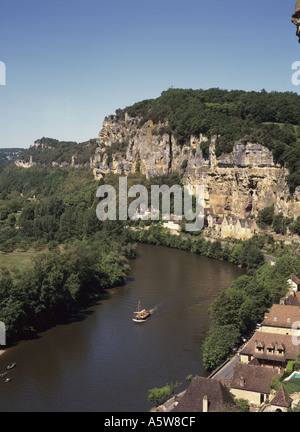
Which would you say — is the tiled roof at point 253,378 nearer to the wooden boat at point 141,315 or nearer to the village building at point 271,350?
the village building at point 271,350

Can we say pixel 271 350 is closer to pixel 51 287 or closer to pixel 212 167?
pixel 51 287

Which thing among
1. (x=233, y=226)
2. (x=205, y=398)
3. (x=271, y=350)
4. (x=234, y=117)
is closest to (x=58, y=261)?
(x=271, y=350)

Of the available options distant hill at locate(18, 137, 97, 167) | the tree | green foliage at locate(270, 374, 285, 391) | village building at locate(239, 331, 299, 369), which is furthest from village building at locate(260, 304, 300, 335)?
distant hill at locate(18, 137, 97, 167)

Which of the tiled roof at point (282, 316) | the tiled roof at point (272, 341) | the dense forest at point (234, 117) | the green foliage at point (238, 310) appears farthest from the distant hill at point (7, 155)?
the tiled roof at point (272, 341)

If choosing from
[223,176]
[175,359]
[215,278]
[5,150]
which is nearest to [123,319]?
[175,359]

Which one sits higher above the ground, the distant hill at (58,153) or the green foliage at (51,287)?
the distant hill at (58,153)
